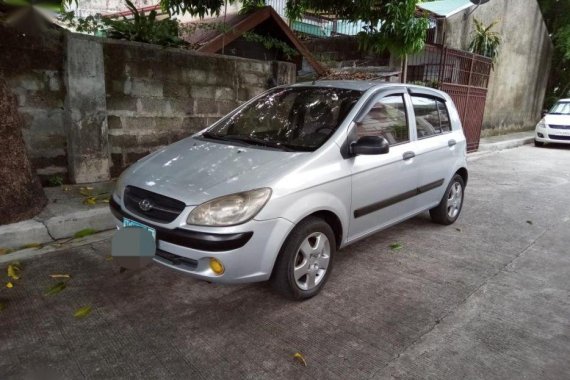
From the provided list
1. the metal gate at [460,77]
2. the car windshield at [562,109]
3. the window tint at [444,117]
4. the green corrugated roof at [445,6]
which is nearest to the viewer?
the window tint at [444,117]

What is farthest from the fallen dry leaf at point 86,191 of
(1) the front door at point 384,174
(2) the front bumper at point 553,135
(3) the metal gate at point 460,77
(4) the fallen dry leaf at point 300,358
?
(2) the front bumper at point 553,135

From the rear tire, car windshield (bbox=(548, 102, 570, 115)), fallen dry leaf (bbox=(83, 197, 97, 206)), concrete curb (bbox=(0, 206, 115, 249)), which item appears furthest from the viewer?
car windshield (bbox=(548, 102, 570, 115))

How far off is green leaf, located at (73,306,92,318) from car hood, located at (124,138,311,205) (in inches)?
35.2

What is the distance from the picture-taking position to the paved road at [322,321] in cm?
231

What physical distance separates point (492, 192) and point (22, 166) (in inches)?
251

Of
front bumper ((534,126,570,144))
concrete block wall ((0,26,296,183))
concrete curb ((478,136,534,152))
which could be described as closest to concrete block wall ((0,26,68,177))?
Answer: concrete block wall ((0,26,296,183))

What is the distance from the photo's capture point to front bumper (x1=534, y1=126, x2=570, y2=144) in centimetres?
1251

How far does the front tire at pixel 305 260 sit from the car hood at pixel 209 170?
440mm

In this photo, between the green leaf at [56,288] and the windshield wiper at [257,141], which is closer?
the green leaf at [56,288]

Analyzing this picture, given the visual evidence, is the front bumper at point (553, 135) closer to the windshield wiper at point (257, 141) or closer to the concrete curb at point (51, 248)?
the windshield wiper at point (257, 141)

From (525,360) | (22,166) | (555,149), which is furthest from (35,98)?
(555,149)

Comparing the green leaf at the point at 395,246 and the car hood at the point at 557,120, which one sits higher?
the car hood at the point at 557,120

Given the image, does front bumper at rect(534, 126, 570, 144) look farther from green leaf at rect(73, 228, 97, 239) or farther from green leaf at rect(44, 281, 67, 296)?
green leaf at rect(44, 281, 67, 296)

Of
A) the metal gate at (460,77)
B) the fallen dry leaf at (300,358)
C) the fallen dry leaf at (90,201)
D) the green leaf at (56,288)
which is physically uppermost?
the metal gate at (460,77)
